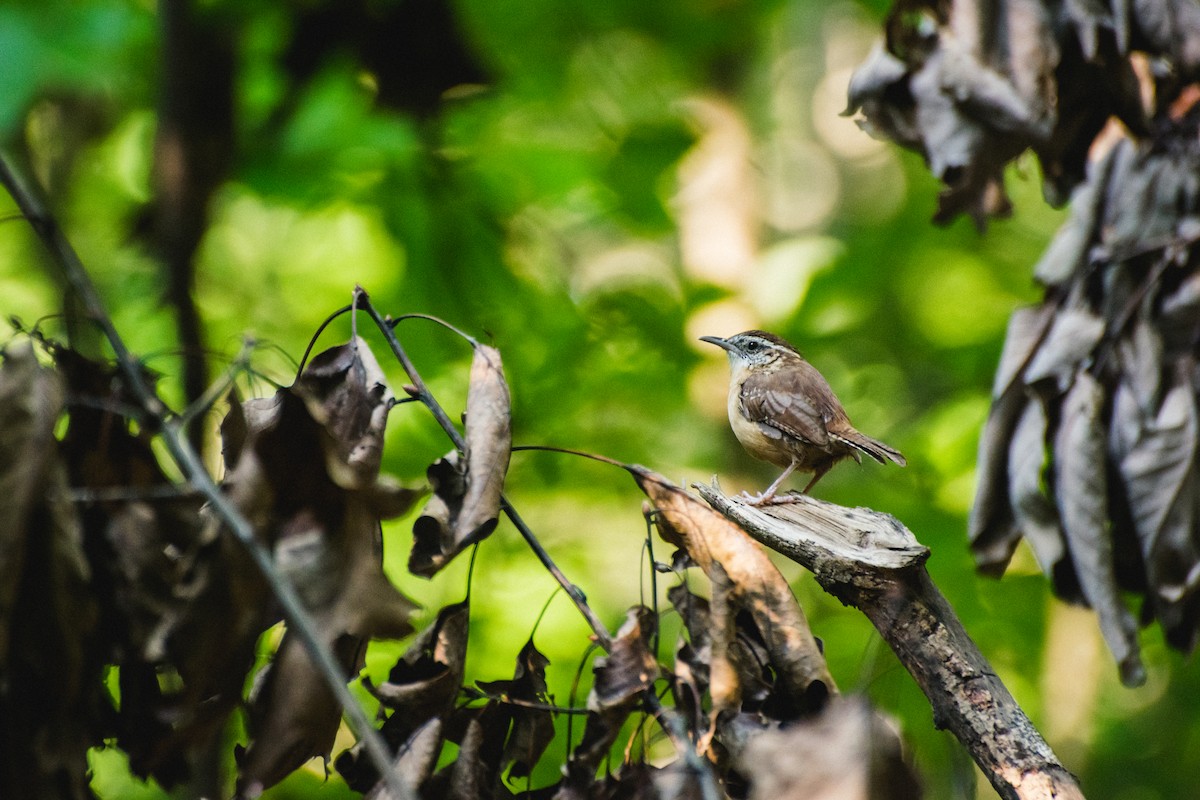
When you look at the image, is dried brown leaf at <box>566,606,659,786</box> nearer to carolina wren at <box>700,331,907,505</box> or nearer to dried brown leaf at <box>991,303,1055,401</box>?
carolina wren at <box>700,331,907,505</box>

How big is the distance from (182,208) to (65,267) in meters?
2.60

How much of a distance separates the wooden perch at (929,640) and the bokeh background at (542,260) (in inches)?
66.2

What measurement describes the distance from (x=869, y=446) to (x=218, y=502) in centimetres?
280

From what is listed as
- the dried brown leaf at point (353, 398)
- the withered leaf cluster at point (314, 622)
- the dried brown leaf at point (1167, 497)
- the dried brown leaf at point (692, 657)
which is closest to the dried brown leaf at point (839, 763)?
the withered leaf cluster at point (314, 622)

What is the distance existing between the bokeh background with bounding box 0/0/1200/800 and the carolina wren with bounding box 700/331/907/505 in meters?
0.89

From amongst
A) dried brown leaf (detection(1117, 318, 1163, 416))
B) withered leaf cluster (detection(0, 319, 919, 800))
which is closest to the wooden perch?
withered leaf cluster (detection(0, 319, 919, 800))

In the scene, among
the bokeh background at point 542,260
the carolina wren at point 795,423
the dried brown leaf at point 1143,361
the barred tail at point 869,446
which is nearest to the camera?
the dried brown leaf at point 1143,361

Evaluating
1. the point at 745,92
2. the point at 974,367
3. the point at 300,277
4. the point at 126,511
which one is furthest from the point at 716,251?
the point at 126,511

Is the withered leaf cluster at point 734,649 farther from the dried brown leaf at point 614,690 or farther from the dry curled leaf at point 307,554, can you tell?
the dry curled leaf at point 307,554

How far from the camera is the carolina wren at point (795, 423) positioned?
3.95 meters

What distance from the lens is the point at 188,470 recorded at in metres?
1.61

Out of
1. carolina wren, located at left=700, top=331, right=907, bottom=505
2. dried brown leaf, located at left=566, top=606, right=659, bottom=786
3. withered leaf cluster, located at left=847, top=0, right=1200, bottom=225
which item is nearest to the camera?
dried brown leaf, located at left=566, top=606, right=659, bottom=786

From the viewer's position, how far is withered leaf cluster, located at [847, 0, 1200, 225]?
346 centimetres

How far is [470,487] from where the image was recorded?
1.90 meters
